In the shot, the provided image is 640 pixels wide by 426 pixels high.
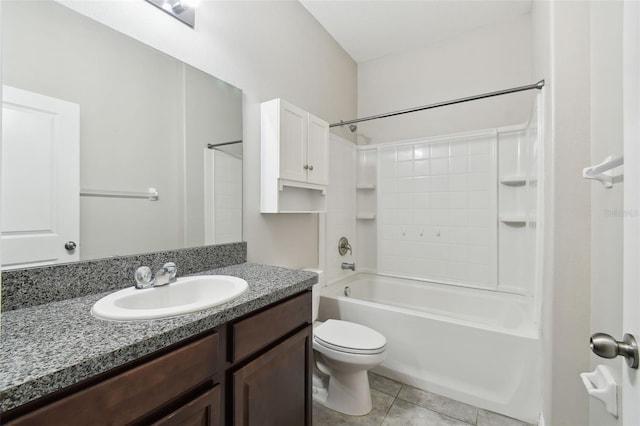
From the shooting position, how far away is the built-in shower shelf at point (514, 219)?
2.26 metres

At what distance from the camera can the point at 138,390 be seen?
691mm

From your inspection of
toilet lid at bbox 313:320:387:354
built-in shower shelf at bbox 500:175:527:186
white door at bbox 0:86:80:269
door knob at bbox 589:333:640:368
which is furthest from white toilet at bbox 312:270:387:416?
built-in shower shelf at bbox 500:175:527:186

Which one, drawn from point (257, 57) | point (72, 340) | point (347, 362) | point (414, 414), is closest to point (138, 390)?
point (72, 340)

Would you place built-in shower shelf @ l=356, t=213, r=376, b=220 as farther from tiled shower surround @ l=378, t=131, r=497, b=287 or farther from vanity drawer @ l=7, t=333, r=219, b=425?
vanity drawer @ l=7, t=333, r=219, b=425

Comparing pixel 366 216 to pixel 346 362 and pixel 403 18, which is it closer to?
pixel 346 362

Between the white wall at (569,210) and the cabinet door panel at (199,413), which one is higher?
the white wall at (569,210)

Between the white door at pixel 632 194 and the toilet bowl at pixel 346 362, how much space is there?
1.20 metres

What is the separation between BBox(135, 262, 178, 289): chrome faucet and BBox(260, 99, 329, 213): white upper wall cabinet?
0.75 metres

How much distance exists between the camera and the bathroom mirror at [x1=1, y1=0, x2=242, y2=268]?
94cm

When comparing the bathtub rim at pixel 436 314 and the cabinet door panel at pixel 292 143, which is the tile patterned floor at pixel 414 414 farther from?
the cabinet door panel at pixel 292 143

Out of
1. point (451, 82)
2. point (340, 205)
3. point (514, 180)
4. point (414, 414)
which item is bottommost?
point (414, 414)

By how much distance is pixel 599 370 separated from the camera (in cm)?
79

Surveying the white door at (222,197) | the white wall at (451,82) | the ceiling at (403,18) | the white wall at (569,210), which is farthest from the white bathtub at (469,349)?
the ceiling at (403,18)

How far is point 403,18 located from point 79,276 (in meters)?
2.80
